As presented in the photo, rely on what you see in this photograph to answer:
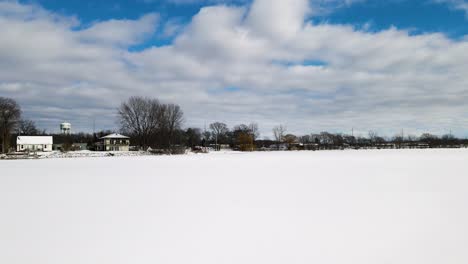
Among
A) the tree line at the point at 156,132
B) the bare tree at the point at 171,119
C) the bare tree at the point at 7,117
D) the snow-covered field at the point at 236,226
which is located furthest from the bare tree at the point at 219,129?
the snow-covered field at the point at 236,226

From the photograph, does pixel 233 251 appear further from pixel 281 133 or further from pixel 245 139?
pixel 281 133

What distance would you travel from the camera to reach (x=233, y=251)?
220 inches

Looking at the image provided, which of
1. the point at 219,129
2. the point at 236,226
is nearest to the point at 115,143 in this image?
the point at 219,129

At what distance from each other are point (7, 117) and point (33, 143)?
871 inches

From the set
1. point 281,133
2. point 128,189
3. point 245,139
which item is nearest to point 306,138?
point 281,133

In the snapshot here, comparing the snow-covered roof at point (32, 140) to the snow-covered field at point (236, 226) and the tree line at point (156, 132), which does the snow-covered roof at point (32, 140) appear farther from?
the snow-covered field at point (236, 226)

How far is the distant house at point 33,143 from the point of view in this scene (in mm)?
86756

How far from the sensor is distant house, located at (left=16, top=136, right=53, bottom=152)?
86.8 meters

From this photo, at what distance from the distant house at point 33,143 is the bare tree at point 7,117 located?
18.0 metres

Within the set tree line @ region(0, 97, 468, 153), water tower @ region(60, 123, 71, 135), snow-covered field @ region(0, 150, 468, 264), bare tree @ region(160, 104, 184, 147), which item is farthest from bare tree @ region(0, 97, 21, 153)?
snow-covered field @ region(0, 150, 468, 264)

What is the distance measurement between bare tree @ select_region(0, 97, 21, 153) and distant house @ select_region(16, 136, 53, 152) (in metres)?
18.0

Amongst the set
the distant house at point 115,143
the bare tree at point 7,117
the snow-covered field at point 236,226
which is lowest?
the snow-covered field at point 236,226

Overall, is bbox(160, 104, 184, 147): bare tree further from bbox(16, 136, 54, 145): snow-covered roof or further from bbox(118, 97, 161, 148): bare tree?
bbox(16, 136, 54, 145): snow-covered roof

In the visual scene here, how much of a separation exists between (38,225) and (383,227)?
25.4 ft
